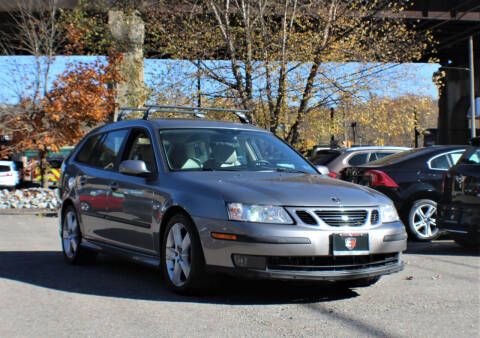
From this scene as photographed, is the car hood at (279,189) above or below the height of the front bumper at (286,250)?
above

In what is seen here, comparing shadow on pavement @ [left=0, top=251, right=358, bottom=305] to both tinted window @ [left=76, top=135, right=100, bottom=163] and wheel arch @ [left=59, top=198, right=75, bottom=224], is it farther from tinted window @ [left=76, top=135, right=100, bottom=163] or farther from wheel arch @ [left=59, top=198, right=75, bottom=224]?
tinted window @ [left=76, top=135, right=100, bottom=163]

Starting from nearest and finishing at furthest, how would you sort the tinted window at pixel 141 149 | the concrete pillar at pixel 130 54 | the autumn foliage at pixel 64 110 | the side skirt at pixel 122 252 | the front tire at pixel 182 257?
the front tire at pixel 182 257 → the side skirt at pixel 122 252 → the tinted window at pixel 141 149 → the concrete pillar at pixel 130 54 → the autumn foliage at pixel 64 110

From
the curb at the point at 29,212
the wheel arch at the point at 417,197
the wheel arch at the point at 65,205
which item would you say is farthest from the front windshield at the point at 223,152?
the curb at the point at 29,212

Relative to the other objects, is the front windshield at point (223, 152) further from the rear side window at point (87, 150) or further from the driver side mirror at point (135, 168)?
the rear side window at point (87, 150)

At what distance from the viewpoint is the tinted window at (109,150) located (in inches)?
295

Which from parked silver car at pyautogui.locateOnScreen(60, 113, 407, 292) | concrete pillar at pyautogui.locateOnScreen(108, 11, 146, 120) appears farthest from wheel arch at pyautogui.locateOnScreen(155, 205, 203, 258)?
concrete pillar at pyautogui.locateOnScreen(108, 11, 146, 120)

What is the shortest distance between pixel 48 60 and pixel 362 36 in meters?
11.6

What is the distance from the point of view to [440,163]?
439 inches

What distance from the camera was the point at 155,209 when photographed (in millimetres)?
6223

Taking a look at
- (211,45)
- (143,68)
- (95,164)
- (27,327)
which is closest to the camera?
(27,327)

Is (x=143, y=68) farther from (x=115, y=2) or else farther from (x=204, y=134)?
(x=204, y=134)

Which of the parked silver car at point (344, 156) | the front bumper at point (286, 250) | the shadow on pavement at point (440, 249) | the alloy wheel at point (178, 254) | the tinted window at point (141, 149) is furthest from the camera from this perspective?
the parked silver car at point (344, 156)

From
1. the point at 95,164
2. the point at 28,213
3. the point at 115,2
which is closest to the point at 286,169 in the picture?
the point at 95,164

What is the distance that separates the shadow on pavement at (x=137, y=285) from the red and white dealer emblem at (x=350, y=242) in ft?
2.05
